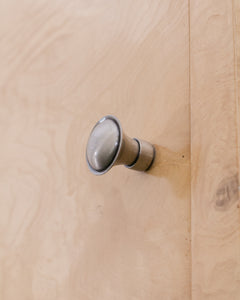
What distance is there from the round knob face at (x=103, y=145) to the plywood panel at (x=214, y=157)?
0.21 feet

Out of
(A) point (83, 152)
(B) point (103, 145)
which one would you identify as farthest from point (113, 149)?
(A) point (83, 152)

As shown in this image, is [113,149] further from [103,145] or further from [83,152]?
[83,152]

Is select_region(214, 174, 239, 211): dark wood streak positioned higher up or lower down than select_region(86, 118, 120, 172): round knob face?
lower down

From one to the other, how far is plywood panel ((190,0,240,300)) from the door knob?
47 millimetres

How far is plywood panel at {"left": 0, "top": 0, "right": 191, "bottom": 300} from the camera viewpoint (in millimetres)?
288

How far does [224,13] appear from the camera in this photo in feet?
0.91

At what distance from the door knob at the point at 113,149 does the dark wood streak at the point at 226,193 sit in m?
0.07

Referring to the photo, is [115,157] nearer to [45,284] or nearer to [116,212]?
[116,212]

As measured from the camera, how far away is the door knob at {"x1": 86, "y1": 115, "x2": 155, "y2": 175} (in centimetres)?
27

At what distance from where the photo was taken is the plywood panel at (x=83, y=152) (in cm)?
29

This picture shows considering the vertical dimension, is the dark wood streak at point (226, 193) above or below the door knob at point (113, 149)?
below

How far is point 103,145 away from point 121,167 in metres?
0.06

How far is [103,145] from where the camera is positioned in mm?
272

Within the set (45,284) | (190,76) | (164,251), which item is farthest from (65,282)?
(190,76)
